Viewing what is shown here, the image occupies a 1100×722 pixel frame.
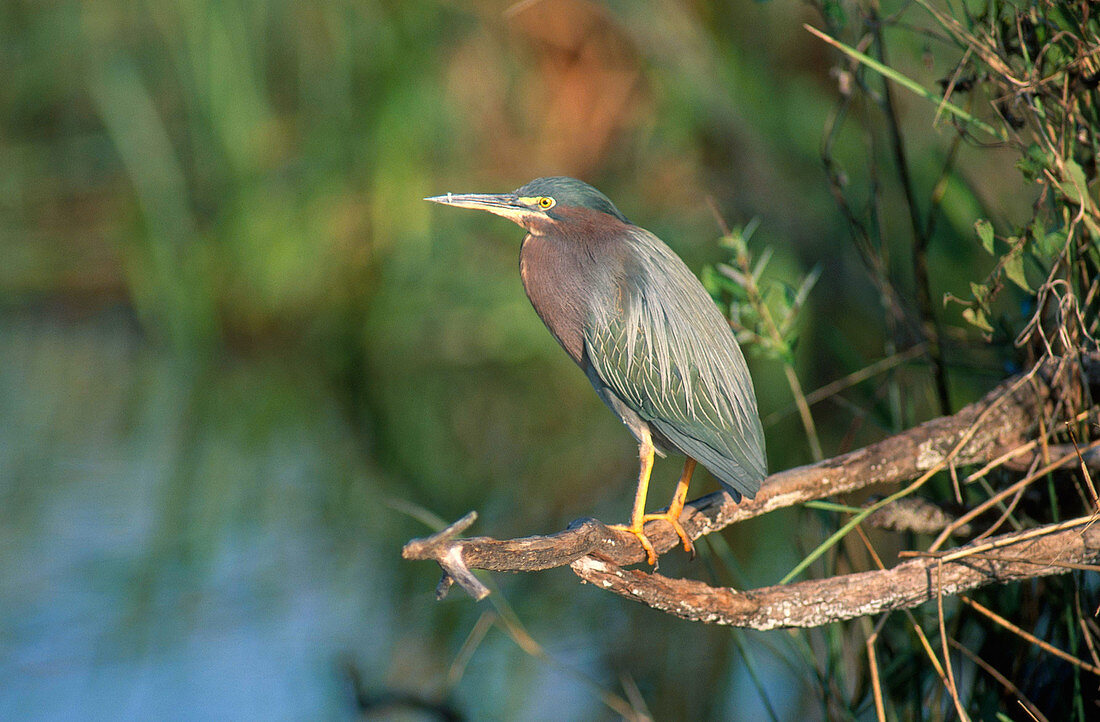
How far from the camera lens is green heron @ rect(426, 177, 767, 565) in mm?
2238

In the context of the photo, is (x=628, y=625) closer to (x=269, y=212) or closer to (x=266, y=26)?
(x=269, y=212)

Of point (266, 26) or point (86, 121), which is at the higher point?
point (266, 26)

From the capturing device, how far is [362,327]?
23.3 ft

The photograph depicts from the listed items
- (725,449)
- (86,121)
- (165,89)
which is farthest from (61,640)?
(86,121)

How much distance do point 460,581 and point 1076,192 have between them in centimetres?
135

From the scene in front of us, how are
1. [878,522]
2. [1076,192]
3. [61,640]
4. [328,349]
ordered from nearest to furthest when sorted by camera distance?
1. [1076,192]
2. [878,522]
3. [61,640]
4. [328,349]

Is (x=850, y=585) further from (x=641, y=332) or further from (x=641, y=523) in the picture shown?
(x=641, y=332)

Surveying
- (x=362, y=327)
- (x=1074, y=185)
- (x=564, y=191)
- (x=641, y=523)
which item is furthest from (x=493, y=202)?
(x=362, y=327)

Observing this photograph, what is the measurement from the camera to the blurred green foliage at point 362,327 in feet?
12.2

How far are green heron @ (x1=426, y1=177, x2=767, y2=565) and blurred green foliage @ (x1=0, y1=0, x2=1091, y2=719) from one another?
418mm

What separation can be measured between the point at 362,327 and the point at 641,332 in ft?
16.6

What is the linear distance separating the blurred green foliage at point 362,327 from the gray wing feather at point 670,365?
1.33 feet

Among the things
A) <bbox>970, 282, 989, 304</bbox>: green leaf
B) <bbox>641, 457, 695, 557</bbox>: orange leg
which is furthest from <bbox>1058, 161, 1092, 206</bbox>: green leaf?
<bbox>641, 457, 695, 557</bbox>: orange leg

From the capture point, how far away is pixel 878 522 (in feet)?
7.72
